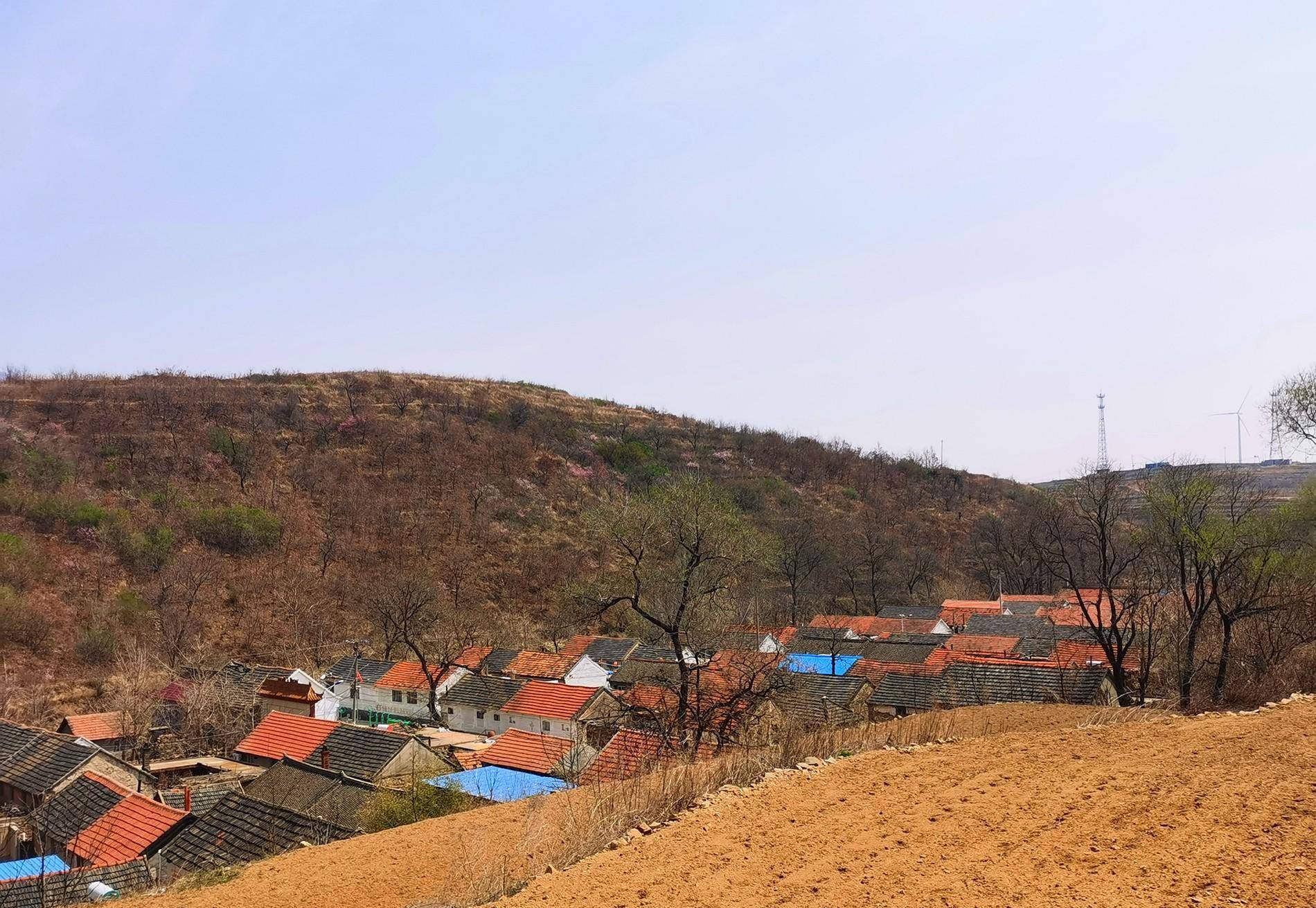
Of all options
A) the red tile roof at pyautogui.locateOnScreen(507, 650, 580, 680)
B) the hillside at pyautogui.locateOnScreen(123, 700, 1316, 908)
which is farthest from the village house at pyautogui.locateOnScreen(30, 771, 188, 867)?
the red tile roof at pyautogui.locateOnScreen(507, 650, 580, 680)

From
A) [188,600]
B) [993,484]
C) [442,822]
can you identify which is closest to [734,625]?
[442,822]

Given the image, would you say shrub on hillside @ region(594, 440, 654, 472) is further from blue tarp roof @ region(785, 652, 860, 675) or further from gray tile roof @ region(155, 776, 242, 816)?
gray tile roof @ region(155, 776, 242, 816)

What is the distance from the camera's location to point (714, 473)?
82.3 m

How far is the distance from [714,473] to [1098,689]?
57143 millimetres

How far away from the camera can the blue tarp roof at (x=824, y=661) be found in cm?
3753

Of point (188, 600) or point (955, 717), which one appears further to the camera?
point (188, 600)

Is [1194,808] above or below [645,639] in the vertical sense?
above

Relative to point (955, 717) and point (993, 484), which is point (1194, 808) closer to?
point (955, 717)

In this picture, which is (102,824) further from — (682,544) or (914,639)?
(914,639)

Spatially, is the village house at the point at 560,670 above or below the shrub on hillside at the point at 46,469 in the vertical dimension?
below

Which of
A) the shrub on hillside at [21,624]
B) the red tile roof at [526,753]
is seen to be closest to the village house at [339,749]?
the red tile roof at [526,753]

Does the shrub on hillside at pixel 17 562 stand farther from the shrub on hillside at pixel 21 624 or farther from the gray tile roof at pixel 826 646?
the gray tile roof at pixel 826 646

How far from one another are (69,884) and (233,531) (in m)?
42.7

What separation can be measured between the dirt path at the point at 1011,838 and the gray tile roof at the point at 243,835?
9.42 m
